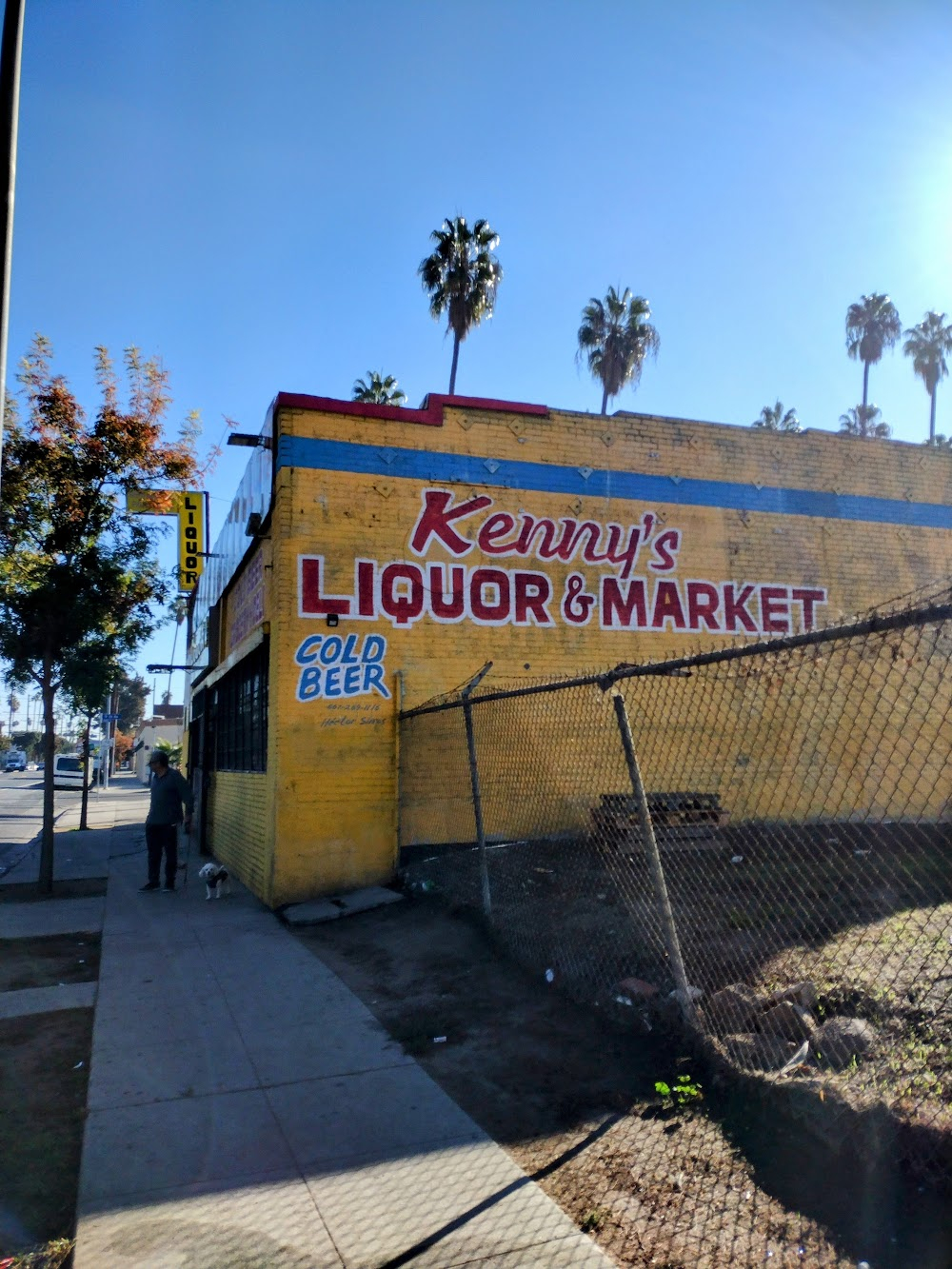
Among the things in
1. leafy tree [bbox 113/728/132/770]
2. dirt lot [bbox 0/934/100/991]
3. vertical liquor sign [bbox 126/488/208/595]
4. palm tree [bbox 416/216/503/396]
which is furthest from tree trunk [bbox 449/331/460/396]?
leafy tree [bbox 113/728/132/770]

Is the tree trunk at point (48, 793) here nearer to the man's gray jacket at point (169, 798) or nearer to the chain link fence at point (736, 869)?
the man's gray jacket at point (169, 798)

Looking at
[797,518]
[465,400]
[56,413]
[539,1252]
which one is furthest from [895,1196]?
[56,413]

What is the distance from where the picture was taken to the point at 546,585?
11.0m

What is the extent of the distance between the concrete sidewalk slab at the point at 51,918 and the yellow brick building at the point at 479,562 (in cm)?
178

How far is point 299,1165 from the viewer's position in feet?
13.1

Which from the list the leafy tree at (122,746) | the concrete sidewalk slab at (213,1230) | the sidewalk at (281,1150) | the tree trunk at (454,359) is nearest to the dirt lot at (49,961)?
the sidewalk at (281,1150)

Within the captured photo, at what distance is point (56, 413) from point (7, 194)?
5.83 meters

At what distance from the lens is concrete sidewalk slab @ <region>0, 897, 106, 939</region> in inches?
361

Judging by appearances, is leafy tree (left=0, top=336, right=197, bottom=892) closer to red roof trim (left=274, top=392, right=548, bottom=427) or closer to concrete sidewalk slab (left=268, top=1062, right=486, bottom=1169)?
red roof trim (left=274, top=392, right=548, bottom=427)

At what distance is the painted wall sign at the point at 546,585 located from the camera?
10328 mm

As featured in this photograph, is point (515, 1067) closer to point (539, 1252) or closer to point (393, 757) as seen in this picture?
point (539, 1252)

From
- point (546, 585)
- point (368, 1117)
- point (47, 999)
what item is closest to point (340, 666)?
point (546, 585)

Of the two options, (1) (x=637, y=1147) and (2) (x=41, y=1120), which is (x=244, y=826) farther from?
(1) (x=637, y=1147)

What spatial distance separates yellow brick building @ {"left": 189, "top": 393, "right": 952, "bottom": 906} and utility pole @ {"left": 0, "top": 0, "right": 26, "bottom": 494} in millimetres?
4550
